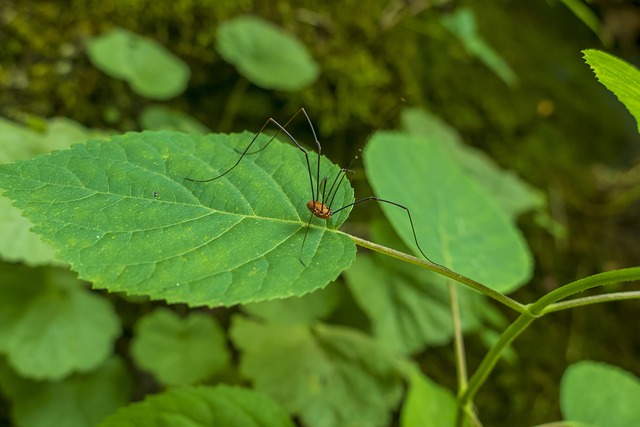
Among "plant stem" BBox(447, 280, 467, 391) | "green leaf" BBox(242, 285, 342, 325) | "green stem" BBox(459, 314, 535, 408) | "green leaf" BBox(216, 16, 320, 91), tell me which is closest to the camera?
"green stem" BBox(459, 314, 535, 408)

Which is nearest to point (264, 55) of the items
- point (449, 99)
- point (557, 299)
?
point (449, 99)

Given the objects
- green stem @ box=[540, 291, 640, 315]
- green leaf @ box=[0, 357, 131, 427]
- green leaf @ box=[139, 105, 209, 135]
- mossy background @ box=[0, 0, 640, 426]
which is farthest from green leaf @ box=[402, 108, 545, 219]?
green stem @ box=[540, 291, 640, 315]

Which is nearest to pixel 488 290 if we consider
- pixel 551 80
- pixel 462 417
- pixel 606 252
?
pixel 462 417

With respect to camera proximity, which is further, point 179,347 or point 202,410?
point 179,347

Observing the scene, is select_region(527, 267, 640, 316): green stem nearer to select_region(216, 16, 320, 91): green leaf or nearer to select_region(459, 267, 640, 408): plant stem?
select_region(459, 267, 640, 408): plant stem

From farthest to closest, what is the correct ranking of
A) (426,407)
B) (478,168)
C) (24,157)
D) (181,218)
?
(478,168)
(24,157)
(426,407)
(181,218)

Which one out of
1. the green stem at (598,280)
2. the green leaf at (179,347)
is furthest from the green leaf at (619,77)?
the green leaf at (179,347)

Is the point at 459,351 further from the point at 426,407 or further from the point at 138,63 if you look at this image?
the point at 138,63
